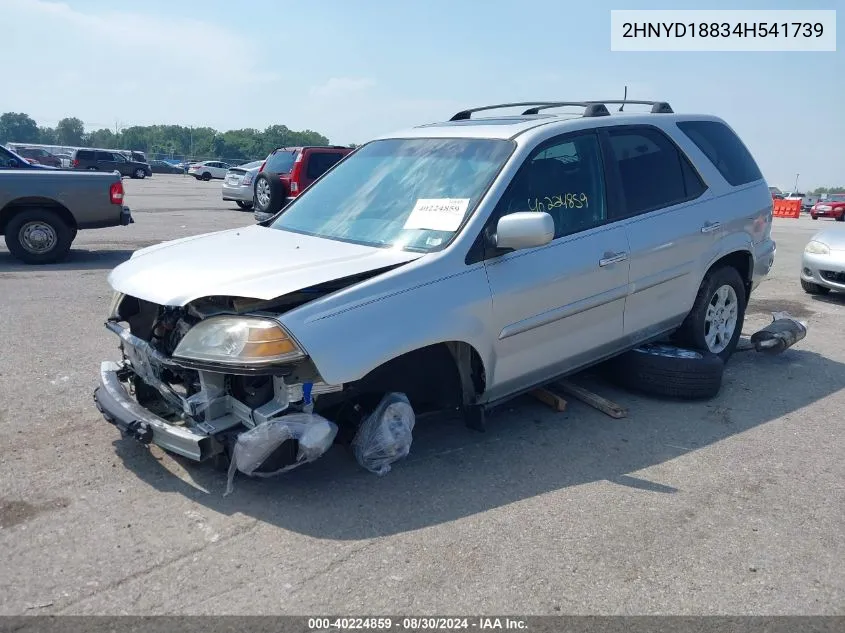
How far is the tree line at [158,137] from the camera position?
86312 millimetres

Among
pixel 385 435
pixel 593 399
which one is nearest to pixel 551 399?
pixel 593 399

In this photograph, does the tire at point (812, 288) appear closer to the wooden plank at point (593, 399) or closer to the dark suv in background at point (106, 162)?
the wooden plank at point (593, 399)

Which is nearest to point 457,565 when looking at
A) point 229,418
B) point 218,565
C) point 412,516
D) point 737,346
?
point 412,516

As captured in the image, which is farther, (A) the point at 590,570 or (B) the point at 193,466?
(B) the point at 193,466

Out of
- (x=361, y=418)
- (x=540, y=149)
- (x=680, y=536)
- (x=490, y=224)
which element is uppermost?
(x=540, y=149)

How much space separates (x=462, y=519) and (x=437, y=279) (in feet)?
3.83

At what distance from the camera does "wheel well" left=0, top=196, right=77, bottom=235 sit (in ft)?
33.0

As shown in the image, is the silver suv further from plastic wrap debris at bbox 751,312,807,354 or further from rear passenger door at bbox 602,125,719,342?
plastic wrap debris at bbox 751,312,807,354

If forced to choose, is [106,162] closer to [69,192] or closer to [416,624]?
[69,192]

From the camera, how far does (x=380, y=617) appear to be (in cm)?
275

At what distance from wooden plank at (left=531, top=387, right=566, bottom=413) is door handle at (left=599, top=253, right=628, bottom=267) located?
0.93 m

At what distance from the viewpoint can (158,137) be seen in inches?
3836

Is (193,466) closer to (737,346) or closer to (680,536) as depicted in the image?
(680,536)

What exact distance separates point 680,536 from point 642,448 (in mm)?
1001
